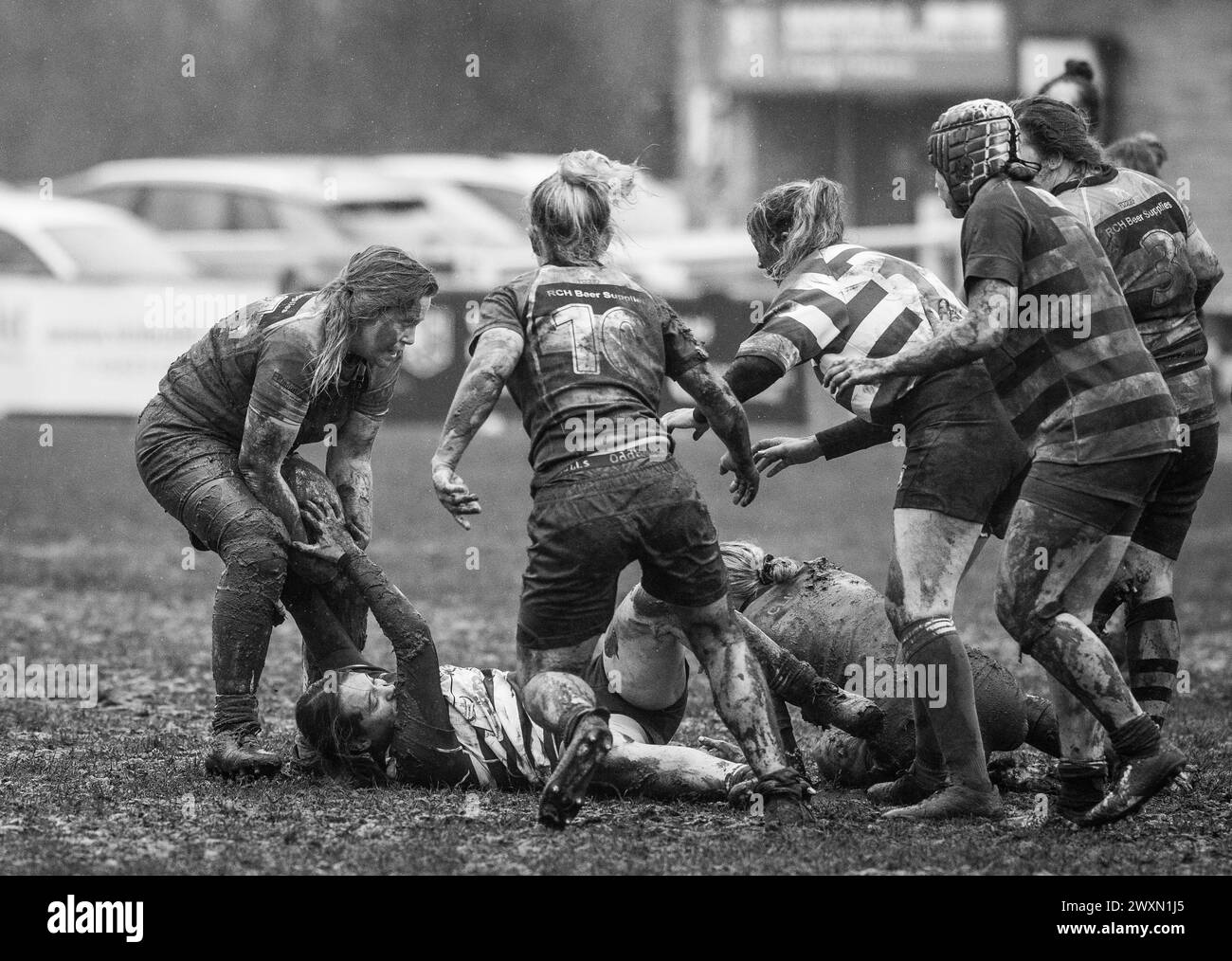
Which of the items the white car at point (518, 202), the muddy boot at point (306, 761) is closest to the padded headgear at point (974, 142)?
the muddy boot at point (306, 761)

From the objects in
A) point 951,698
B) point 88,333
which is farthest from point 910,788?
point 88,333

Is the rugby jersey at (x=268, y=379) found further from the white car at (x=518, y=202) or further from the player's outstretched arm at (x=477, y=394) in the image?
the white car at (x=518, y=202)

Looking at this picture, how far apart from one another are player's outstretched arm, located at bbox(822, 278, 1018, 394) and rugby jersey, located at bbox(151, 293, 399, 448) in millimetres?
1697

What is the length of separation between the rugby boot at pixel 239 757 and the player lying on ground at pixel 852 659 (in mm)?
1562

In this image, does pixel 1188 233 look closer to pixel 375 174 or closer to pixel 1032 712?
pixel 1032 712

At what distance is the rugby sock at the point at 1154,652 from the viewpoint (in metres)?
5.75

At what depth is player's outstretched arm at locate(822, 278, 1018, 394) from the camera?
4.69 metres

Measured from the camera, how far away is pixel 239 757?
17.6 feet

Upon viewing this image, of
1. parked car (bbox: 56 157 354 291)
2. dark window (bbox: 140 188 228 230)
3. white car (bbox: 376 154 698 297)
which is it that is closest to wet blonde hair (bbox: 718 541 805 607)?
white car (bbox: 376 154 698 297)

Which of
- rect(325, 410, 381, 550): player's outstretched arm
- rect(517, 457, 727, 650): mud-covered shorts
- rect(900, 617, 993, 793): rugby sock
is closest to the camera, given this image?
rect(517, 457, 727, 650): mud-covered shorts

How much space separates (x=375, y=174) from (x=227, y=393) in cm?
1411

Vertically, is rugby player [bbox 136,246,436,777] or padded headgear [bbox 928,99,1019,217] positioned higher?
padded headgear [bbox 928,99,1019,217]

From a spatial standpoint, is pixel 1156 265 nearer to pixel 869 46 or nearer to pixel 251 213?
pixel 251 213

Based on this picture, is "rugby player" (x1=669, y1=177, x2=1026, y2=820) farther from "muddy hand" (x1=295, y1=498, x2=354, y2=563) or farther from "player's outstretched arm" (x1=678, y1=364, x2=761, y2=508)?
"muddy hand" (x1=295, y1=498, x2=354, y2=563)
